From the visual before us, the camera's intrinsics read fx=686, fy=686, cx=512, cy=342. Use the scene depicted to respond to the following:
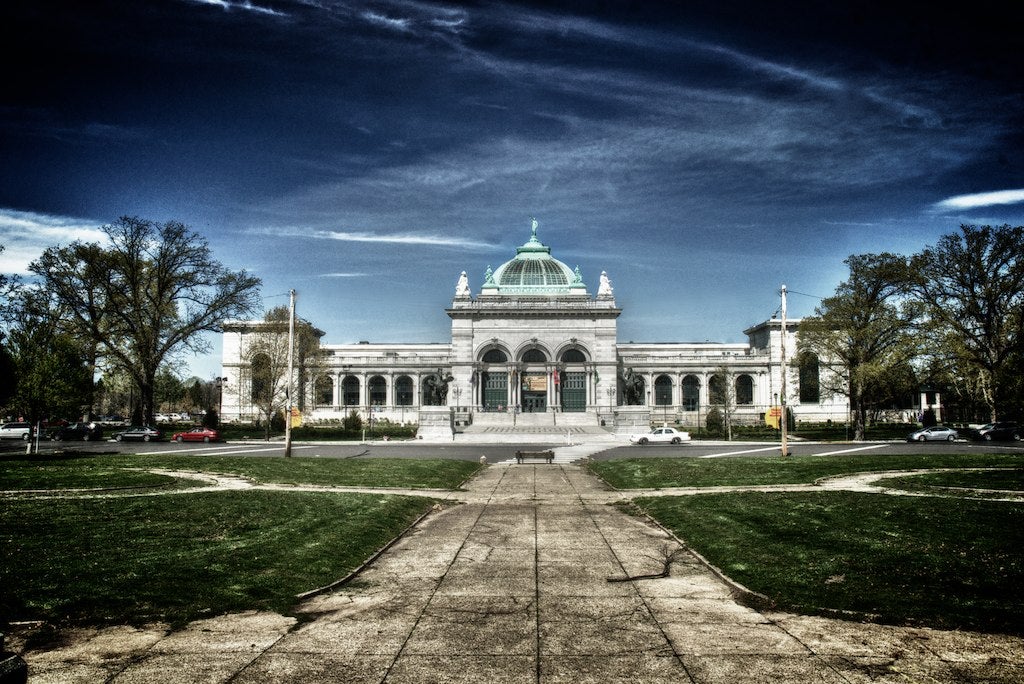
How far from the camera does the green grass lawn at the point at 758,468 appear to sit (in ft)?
75.7

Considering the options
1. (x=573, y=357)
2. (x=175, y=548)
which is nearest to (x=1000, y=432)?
(x=573, y=357)

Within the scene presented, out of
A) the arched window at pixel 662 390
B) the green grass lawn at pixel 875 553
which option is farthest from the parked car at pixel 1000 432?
the arched window at pixel 662 390

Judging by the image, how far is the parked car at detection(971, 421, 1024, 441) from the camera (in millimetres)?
46594

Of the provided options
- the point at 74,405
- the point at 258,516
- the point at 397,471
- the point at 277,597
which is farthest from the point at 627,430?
the point at 277,597

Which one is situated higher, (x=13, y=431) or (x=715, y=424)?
(x=13, y=431)

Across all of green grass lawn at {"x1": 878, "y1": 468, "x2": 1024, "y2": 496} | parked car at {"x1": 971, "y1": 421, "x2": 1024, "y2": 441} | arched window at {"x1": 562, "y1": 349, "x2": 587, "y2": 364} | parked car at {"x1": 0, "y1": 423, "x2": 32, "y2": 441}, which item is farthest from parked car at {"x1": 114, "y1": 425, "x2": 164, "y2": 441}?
parked car at {"x1": 971, "y1": 421, "x2": 1024, "y2": 441}

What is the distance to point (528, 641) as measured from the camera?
26.7 ft

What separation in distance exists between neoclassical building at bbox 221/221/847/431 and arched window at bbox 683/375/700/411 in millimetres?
148

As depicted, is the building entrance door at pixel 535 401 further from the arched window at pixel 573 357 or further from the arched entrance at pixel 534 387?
the arched window at pixel 573 357

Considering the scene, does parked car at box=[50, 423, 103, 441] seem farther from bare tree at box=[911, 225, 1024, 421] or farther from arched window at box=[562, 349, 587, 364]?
bare tree at box=[911, 225, 1024, 421]

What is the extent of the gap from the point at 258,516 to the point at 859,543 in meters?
12.4

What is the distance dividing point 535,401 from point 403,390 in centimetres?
2547

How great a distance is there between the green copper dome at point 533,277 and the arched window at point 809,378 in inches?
1205

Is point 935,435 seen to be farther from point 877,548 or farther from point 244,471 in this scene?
point 244,471
